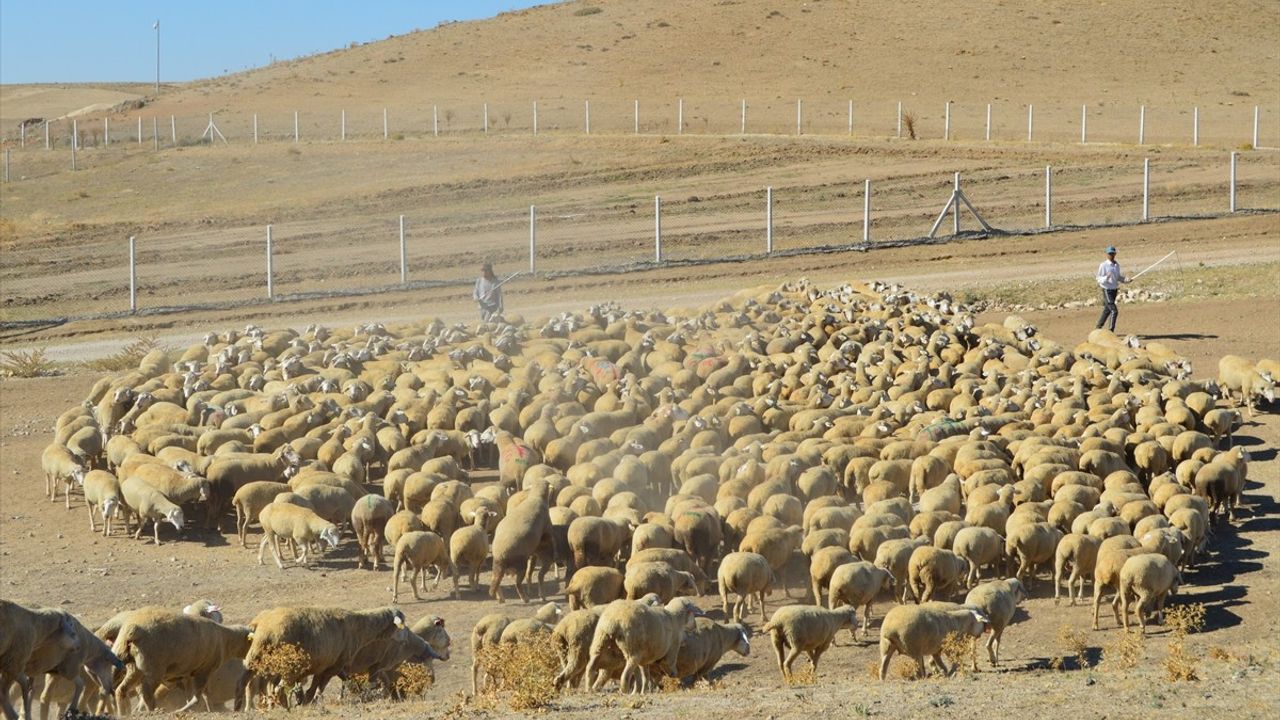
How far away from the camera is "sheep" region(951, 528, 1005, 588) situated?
1492cm

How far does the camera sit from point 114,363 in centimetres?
2844

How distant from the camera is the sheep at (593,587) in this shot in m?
14.1

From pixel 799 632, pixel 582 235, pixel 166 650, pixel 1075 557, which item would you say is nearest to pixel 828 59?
pixel 582 235

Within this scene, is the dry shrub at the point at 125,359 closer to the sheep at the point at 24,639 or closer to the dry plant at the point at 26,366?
the dry plant at the point at 26,366

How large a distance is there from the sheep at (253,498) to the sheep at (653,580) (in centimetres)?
503

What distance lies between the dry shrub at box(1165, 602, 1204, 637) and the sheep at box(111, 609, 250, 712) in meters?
7.74

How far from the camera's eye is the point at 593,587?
14.2 m

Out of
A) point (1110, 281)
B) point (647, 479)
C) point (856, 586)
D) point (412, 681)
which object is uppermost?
point (1110, 281)

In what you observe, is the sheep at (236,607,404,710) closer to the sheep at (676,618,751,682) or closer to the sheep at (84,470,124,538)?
the sheep at (676,618,751,682)

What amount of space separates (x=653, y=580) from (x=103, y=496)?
750cm

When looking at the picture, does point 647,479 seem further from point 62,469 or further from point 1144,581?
point 62,469

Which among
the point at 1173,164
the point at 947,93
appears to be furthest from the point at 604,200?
the point at 947,93

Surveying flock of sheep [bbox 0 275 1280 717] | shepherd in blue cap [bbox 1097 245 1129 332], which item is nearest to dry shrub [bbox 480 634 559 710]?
flock of sheep [bbox 0 275 1280 717]

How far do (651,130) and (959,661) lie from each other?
4901cm
